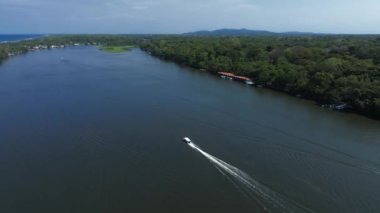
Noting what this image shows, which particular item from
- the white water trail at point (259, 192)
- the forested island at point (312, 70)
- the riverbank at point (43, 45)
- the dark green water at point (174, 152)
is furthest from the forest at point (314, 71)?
the riverbank at point (43, 45)

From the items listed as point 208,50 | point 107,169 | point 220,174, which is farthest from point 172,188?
point 208,50

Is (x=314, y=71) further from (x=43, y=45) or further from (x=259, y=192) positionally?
(x=43, y=45)

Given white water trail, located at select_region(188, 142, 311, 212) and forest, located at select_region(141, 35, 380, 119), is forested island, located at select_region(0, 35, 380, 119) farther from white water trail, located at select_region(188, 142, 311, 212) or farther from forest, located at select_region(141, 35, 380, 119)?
white water trail, located at select_region(188, 142, 311, 212)

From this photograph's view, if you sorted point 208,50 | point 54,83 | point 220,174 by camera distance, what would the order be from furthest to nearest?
point 208,50
point 54,83
point 220,174

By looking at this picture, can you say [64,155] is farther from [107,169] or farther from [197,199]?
[197,199]

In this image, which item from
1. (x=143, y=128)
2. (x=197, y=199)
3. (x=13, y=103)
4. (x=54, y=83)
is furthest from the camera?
(x=54, y=83)
